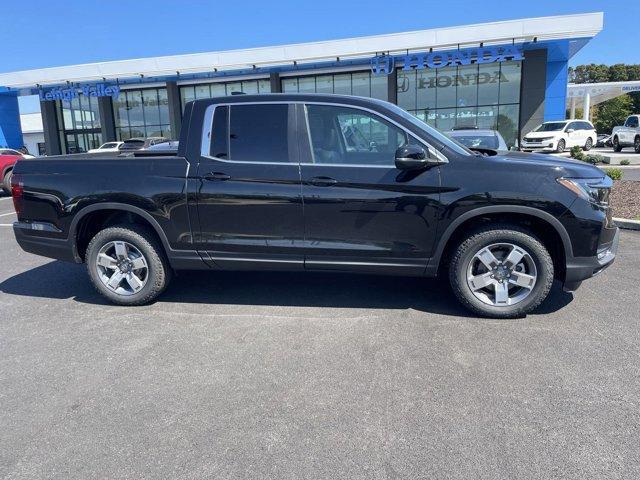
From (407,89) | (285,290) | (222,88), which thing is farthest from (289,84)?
(285,290)

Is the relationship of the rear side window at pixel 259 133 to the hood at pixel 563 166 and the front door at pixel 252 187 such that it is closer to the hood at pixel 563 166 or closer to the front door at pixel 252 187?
the front door at pixel 252 187

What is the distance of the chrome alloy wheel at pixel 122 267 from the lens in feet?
15.6

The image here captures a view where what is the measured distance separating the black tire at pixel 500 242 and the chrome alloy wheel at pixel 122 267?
3.00m

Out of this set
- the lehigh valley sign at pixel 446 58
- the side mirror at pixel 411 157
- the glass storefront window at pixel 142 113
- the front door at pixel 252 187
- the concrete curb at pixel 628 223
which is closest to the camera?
the side mirror at pixel 411 157

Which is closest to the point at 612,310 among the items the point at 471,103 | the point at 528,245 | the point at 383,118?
the point at 528,245

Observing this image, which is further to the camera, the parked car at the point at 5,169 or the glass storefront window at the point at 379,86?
the glass storefront window at the point at 379,86

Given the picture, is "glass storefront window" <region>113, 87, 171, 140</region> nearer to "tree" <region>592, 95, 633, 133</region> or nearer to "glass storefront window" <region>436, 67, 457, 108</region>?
"glass storefront window" <region>436, 67, 457, 108</region>

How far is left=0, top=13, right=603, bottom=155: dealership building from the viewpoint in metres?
23.1

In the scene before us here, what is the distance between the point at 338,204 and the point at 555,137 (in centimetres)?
2286

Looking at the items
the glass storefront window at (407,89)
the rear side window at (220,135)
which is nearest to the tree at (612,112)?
the glass storefront window at (407,89)

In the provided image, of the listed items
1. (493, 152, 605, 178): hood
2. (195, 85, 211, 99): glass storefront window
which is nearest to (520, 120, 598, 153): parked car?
(195, 85, 211, 99): glass storefront window

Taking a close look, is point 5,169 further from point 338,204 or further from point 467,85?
point 467,85

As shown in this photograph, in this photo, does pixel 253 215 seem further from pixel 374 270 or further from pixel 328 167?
pixel 374 270

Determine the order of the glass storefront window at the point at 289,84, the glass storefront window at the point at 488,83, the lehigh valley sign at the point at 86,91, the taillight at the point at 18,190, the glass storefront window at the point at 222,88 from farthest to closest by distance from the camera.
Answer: the lehigh valley sign at the point at 86,91
the glass storefront window at the point at 222,88
the glass storefront window at the point at 289,84
the glass storefront window at the point at 488,83
the taillight at the point at 18,190
